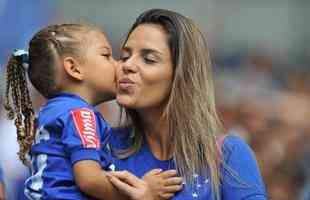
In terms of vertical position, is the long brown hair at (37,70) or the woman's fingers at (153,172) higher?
the long brown hair at (37,70)

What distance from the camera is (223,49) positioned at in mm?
9734

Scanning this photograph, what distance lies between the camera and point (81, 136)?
3.62m

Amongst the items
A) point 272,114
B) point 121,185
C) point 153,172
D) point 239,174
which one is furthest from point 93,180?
point 272,114

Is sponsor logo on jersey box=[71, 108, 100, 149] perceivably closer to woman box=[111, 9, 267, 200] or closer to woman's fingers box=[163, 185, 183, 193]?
woman box=[111, 9, 267, 200]

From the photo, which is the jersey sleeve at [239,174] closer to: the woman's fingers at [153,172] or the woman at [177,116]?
the woman at [177,116]

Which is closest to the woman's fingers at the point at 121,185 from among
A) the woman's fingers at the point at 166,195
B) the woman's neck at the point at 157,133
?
the woman's fingers at the point at 166,195

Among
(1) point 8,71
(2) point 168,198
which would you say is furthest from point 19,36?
(2) point 168,198

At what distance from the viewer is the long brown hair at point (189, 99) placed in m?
3.71

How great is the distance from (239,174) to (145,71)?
460 mm

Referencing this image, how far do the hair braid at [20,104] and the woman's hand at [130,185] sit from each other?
385 millimetres

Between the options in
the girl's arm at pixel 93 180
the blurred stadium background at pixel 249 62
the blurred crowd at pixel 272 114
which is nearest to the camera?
the girl's arm at pixel 93 180

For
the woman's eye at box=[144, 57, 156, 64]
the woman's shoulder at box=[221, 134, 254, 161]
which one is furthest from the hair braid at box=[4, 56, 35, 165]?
the woman's shoulder at box=[221, 134, 254, 161]

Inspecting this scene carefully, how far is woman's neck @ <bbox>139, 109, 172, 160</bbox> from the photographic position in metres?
3.81

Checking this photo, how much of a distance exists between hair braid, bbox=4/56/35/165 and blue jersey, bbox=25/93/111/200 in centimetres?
10
